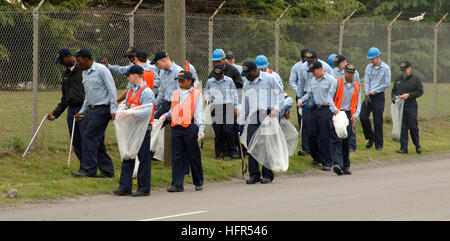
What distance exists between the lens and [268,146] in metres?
12.8

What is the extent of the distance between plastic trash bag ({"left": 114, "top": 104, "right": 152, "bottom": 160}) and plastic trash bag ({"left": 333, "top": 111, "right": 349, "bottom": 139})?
154 inches

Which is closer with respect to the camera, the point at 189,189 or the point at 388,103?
the point at 189,189

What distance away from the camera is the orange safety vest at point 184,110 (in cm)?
1162

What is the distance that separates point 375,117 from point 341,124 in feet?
12.2

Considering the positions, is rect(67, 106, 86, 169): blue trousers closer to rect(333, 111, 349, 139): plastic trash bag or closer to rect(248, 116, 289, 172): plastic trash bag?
rect(248, 116, 289, 172): plastic trash bag

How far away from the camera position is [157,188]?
12234 mm

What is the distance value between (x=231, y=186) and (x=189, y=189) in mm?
760

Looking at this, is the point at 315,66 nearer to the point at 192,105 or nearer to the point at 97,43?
the point at 192,105

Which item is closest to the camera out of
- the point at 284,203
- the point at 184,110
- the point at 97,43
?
the point at 284,203

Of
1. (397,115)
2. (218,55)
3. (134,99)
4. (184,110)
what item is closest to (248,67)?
(184,110)

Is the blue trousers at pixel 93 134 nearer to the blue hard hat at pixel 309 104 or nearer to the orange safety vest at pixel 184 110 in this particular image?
the orange safety vest at pixel 184 110

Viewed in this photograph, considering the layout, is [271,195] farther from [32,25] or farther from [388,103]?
[388,103]

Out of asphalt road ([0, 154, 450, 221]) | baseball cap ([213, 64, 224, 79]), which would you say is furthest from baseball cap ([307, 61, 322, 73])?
asphalt road ([0, 154, 450, 221])

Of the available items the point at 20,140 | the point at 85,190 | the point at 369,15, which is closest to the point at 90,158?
the point at 85,190
